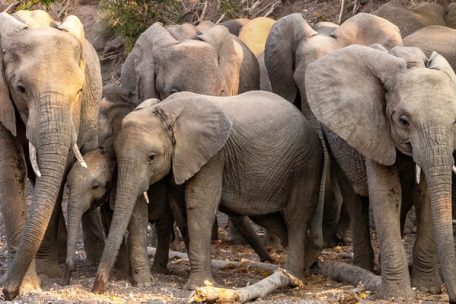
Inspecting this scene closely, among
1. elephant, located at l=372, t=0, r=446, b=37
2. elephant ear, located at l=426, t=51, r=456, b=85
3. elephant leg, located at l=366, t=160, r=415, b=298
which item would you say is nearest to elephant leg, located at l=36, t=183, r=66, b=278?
elephant leg, located at l=366, t=160, r=415, b=298

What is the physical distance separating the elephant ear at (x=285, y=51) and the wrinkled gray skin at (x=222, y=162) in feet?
6.87

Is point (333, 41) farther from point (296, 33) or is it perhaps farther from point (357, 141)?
point (357, 141)

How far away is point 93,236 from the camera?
10.6 meters

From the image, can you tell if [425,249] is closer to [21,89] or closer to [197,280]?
[197,280]

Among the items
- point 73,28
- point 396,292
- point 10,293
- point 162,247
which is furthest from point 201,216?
point 10,293

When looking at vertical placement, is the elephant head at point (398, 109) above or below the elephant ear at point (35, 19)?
below

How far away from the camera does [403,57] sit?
955cm

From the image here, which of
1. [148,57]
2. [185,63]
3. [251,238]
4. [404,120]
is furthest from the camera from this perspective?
[148,57]

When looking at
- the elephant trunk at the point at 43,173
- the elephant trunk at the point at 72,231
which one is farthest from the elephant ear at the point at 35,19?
the elephant trunk at the point at 72,231

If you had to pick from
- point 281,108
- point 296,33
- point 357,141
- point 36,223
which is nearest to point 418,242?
point 357,141

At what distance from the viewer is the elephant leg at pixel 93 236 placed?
34.7ft

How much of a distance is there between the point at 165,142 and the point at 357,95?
4.41 ft

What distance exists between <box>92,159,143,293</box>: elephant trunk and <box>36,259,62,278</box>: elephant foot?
0.69 meters

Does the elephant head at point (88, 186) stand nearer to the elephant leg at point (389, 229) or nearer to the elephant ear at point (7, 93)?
the elephant ear at point (7, 93)
